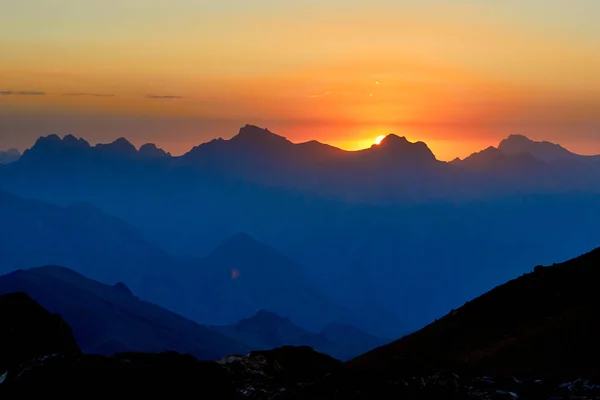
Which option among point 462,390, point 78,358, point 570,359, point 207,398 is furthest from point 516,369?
point 78,358

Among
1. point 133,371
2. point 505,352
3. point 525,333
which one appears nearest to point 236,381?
point 133,371

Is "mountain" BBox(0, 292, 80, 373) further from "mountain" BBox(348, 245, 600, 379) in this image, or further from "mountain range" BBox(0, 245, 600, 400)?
"mountain" BBox(348, 245, 600, 379)

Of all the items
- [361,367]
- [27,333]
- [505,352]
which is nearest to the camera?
[361,367]

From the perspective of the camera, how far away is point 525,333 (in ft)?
109

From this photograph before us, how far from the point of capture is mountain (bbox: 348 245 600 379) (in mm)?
27312

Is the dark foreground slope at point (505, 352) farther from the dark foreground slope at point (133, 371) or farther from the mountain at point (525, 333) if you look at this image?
the dark foreground slope at point (133, 371)

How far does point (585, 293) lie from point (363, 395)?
67.7ft

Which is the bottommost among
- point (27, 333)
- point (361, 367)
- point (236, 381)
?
point (236, 381)

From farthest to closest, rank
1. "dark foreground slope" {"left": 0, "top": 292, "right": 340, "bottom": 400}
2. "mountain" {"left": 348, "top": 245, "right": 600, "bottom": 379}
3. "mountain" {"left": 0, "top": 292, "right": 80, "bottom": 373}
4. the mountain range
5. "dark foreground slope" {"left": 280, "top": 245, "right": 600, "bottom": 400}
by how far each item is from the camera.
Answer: "mountain" {"left": 348, "top": 245, "right": 600, "bottom": 379}, "mountain" {"left": 0, "top": 292, "right": 80, "bottom": 373}, "dark foreground slope" {"left": 280, "top": 245, "right": 600, "bottom": 400}, the mountain range, "dark foreground slope" {"left": 0, "top": 292, "right": 340, "bottom": 400}

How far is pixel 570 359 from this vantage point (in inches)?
1079

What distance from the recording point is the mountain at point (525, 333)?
27312mm

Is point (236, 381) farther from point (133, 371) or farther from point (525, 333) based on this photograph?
point (525, 333)

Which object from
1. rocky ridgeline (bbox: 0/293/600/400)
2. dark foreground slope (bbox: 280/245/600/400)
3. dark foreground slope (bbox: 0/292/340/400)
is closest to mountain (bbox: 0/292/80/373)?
dark foreground slope (bbox: 0/292/340/400)

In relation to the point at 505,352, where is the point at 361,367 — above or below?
below
